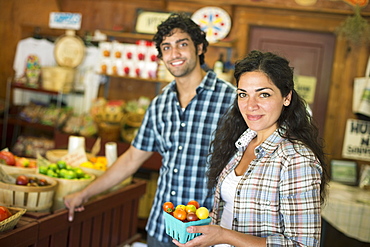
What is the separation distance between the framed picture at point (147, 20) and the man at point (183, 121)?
2.93m

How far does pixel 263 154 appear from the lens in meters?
1.87

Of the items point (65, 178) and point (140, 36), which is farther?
point (140, 36)

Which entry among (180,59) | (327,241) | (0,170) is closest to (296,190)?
(180,59)

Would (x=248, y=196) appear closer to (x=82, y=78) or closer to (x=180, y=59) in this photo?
(x=180, y=59)

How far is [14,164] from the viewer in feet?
9.57

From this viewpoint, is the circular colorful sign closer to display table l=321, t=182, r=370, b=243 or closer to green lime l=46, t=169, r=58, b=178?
display table l=321, t=182, r=370, b=243

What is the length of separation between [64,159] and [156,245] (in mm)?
927

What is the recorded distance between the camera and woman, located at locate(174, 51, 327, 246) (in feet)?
5.46

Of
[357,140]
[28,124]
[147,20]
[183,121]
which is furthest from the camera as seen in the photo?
[28,124]

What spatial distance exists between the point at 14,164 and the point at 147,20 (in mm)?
3196

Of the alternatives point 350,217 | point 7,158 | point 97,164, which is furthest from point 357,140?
point 7,158

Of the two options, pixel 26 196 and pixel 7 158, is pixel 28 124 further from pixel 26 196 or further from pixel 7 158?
pixel 26 196

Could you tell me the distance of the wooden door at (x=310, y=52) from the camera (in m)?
5.30

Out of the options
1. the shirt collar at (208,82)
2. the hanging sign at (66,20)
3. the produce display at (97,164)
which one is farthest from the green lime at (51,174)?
the hanging sign at (66,20)
